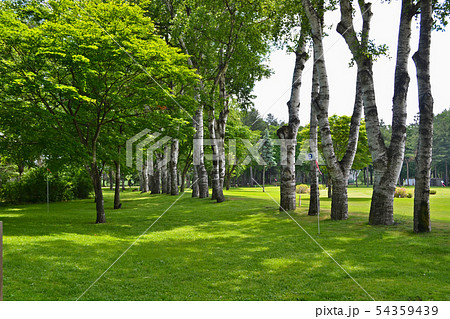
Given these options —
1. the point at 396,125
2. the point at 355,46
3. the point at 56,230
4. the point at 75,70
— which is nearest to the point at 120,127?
the point at 75,70

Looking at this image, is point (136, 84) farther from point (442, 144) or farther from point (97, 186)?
point (442, 144)

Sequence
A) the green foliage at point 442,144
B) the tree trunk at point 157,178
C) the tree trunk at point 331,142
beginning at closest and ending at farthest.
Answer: the tree trunk at point 331,142
the tree trunk at point 157,178
the green foliage at point 442,144

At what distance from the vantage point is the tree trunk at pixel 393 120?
11672 millimetres

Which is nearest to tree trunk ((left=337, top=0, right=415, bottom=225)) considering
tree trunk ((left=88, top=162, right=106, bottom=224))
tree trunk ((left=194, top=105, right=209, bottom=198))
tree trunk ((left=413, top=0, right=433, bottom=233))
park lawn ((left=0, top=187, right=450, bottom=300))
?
park lawn ((left=0, top=187, right=450, bottom=300))

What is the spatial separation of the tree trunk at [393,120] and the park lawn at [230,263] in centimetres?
99

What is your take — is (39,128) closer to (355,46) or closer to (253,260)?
(253,260)

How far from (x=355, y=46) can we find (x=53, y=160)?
1449cm

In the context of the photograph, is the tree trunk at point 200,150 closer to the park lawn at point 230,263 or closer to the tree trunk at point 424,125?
the park lawn at point 230,263

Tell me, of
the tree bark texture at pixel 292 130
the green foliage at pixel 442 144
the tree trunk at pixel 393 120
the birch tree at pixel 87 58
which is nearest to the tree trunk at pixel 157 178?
the tree bark texture at pixel 292 130

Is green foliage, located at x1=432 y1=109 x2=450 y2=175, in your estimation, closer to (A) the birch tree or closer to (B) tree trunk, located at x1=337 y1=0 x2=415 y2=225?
(B) tree trunk, located at x1=337 y1=0 x2=415 y2=225

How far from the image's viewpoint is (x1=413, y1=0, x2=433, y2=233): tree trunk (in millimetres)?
10195

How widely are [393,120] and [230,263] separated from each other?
26.0 ft

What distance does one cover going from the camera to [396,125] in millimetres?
11906

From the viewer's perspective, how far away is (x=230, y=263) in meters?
7.86
